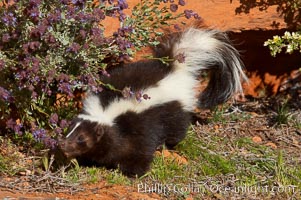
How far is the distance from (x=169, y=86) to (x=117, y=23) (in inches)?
36.8

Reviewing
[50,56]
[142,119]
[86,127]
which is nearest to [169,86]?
[142,119]

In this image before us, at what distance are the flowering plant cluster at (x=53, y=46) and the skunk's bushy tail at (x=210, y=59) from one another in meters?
0.69

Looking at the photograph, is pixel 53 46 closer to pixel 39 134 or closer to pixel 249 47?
pixel 39 134

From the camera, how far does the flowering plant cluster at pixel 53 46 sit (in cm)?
528

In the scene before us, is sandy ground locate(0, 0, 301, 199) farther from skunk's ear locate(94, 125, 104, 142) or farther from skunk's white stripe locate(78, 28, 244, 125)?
skunk's ear locate(94, 125, 104, 142)

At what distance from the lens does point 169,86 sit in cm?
641

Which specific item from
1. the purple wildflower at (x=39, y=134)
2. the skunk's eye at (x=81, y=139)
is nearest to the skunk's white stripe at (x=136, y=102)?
the skunk's eye at (x=81, y=139)

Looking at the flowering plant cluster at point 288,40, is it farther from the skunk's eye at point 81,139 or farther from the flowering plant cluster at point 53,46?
the skunk's eye at point 81,139

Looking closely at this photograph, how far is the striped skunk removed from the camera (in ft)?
20.0

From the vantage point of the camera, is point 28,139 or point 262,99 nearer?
point 28,139

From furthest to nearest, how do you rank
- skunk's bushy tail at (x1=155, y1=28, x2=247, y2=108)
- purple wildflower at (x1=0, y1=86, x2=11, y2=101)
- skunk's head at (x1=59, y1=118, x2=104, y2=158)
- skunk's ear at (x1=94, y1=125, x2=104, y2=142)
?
skunk's bushy tail at (x1=155, y1=28, x2=247, y2=108) < skunk's ear at (x1=94, y1=125, x2=104, y2=142) < skunk's head at (x1=59, y1=118, x2=104, y2=158) < purple wildflower at (x1=0, y1=86, x2=11, y2=101)

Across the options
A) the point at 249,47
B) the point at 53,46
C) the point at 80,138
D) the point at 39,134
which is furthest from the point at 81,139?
the point at 249,47

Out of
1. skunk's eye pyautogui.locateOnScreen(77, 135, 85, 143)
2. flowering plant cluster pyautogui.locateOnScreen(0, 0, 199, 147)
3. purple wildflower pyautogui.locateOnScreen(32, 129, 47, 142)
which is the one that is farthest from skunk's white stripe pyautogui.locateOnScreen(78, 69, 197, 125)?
purple wildflower pyautogui.locateOnScreen(32, 129, 47, 142)

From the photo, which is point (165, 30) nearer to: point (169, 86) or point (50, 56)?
point (169, 86)
